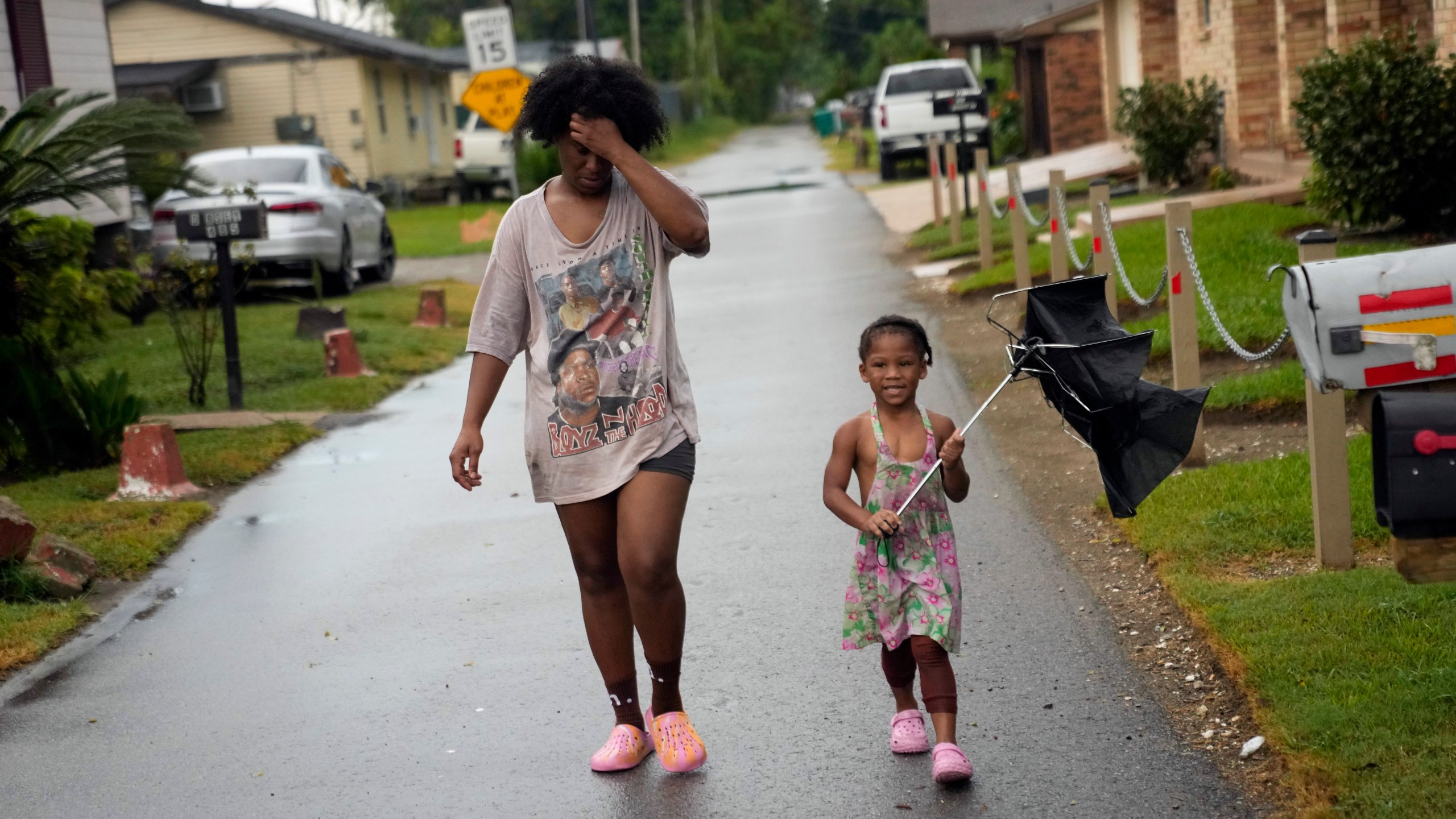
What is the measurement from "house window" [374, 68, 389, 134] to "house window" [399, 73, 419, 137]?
1895 mm

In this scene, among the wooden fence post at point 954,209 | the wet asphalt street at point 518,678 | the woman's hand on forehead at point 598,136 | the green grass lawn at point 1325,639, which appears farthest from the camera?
the wooden fence post at point 954,209

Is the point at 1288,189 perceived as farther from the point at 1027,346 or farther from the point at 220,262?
the point at 1027,346

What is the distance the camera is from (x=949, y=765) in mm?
4246

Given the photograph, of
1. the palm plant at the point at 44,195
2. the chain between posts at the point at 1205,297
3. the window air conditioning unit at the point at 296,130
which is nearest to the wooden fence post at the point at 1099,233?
the chain between posts at the point at 1205,297

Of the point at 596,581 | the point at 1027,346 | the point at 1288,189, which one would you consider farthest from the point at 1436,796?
the point at 1288,189

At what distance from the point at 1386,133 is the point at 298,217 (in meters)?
11.0

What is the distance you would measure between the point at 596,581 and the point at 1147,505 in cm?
310

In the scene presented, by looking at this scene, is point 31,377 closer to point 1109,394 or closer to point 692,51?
point 1109,394

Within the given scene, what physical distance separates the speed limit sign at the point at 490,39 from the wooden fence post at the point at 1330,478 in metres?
19.2

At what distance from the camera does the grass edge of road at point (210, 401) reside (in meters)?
7.41

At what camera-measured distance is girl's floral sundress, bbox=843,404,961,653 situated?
436 cm

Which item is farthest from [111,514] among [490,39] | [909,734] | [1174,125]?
[490,39]

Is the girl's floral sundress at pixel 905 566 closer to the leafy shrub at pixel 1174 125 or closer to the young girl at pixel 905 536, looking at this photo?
the young girl at pixel 905 536

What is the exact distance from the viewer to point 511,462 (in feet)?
31.8
